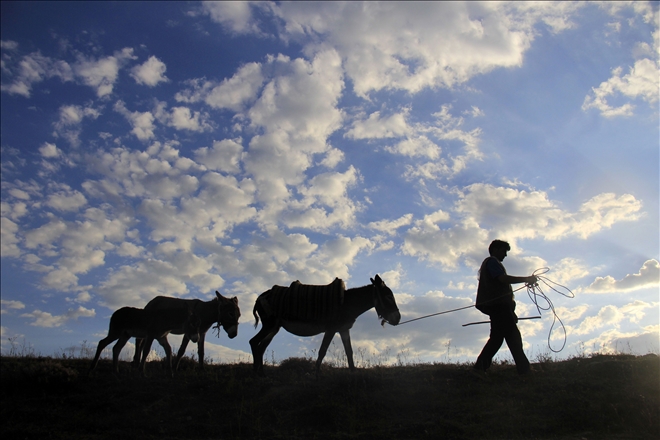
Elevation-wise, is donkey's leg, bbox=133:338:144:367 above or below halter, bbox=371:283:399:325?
below

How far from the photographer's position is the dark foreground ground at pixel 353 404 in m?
8.92

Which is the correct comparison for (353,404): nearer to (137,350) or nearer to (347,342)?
(347,342)

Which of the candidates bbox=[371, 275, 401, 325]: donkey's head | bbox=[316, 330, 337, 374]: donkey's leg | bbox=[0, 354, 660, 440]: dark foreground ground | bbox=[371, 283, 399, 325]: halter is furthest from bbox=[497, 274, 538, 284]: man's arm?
bbox=[316, 330, 337, 374]: donkey's leg

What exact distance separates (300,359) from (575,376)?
24.5ft

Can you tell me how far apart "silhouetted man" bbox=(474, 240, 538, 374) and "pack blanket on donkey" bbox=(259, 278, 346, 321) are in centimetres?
356

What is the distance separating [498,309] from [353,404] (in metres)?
3.91

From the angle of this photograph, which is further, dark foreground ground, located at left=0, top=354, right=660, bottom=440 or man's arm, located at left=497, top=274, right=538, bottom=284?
man's arm, located at left=497, top=274, right=538, bottom=284

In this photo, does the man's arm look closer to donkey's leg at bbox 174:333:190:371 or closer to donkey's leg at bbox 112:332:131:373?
donkey's leg at bbox 174:333:190:371

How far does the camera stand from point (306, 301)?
13.3m

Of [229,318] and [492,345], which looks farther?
→ [229,318]

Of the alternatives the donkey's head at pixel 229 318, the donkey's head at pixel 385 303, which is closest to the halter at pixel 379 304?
the donkey's head at pixel 385 303

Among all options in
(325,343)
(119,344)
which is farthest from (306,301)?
(119,344)

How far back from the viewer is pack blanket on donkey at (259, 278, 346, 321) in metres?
13.1

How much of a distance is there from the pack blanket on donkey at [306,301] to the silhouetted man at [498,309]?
3559 mm
